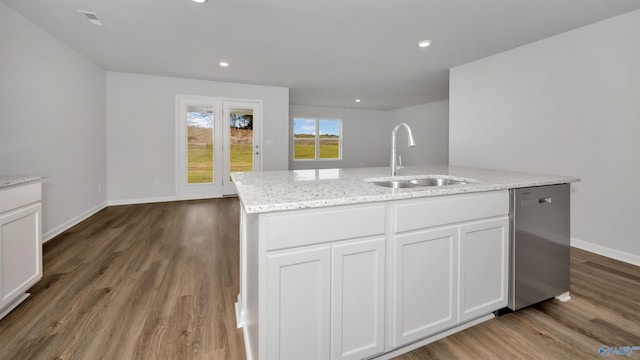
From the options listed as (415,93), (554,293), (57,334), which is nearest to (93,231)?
(57,334)

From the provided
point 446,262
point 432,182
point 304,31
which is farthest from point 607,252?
point 304,31

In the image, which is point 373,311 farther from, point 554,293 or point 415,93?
point 415,93

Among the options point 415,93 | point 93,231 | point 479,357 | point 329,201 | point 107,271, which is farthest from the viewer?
point 415,93

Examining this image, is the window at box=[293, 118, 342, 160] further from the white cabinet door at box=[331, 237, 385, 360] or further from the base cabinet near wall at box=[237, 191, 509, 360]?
the white cabinet door at box=[331, 237, 385, 360]

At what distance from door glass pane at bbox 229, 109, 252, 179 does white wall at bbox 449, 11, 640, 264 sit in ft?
14.2

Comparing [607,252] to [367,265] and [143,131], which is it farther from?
[143,131]

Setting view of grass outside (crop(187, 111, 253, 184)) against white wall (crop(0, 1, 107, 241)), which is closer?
white wall (crop(0, 1, 107, 241))

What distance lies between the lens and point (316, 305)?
1.23 m

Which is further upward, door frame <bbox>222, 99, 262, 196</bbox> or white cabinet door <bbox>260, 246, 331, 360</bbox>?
door frame <bbox>222, 99, 262, 196</bbox>

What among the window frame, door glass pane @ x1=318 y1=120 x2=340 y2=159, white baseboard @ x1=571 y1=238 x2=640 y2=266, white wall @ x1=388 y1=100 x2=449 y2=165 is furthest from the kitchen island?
door glass pane @ x1=318 y1=120 x2=340 y2=159

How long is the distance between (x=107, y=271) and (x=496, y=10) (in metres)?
4.19

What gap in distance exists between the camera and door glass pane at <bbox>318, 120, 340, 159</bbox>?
9.26 meters

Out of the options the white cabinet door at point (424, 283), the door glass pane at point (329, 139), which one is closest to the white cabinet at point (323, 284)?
the white cabinet door at point (424, 283)

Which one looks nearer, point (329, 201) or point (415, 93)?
point (329, 201)
